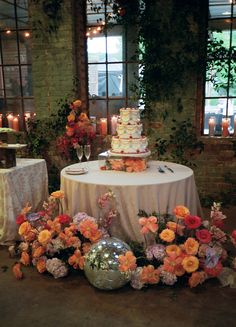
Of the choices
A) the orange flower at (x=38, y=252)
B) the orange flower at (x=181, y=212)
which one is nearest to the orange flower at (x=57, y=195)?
the orange flower at (x=38, y=252)

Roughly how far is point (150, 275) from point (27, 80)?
3.52 metres

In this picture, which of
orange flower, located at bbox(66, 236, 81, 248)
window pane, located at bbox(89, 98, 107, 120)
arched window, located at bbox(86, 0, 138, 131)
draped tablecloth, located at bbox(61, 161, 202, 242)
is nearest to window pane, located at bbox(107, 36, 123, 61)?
arched window, located at bbox(86, 0, 138, 131)

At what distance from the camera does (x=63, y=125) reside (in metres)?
4.54

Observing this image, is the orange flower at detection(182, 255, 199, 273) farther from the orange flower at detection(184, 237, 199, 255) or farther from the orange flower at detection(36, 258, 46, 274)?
the orange flower at detection(36, 258, 46, 274)

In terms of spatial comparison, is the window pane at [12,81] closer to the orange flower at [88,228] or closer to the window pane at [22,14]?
the window pane at [22,14]

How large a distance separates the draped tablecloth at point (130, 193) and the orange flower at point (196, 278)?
48 centimetres

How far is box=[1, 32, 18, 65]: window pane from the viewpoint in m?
4.77

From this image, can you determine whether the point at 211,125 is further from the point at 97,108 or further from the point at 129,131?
the point at 129,131

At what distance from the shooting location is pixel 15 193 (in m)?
3.06

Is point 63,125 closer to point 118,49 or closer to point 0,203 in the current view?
point 118,49

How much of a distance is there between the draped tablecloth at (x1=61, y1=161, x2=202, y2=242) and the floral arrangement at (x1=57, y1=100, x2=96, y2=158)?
1.42 metres

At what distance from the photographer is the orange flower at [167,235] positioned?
237 cm

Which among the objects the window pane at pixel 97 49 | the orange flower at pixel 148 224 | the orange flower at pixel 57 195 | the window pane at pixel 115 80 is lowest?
the orange flower at pixel 148 224

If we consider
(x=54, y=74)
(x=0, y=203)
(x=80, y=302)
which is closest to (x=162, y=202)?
(x=80, y=302)
